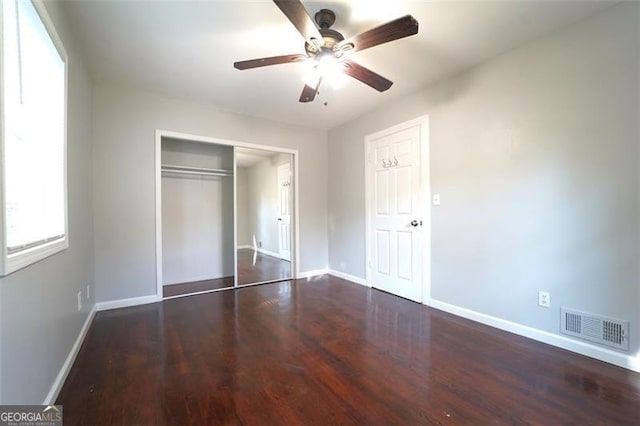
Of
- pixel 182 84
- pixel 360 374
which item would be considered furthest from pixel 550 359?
pixel 182 84

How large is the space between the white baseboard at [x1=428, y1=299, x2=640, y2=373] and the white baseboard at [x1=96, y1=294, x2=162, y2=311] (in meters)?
3.38

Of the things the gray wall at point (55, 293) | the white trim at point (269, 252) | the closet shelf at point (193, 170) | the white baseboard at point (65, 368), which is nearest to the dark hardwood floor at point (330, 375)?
the white baseboard at point (65, 368)

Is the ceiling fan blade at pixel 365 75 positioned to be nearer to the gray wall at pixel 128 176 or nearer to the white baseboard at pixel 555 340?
the gray wall at pixel 128 176

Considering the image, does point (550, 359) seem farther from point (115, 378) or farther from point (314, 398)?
point (115, 378)

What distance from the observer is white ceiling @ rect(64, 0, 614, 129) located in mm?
1903

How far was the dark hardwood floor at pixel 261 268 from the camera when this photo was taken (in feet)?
14.5

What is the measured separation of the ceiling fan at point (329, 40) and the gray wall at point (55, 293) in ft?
4.77

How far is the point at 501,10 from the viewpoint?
1.94 meters

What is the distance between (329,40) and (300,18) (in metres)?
0.38

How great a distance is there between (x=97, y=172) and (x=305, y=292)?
2.77 m

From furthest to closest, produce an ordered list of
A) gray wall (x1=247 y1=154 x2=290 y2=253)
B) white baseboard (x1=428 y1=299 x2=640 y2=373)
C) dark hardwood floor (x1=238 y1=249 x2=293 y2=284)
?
gray wall (x1=247 y1=154 x2=290 y2=253) < dark hardwood floor (x1=238 y1=249 x2=293 y2=284) < white baseboard (x1=428 y1=299 x2=640 y2=373)

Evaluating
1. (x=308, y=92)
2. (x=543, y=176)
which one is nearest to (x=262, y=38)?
(x=308, y=92)

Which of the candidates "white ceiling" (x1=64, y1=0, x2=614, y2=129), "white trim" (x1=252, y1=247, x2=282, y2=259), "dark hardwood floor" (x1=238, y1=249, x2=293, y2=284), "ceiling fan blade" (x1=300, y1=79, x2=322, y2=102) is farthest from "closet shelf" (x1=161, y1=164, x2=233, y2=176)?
"white trim" (x1=252, y1=247, x2=282, y2=259)

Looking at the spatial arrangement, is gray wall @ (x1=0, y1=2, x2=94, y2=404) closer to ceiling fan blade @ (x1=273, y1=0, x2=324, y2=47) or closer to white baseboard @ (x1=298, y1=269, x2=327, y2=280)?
ceiling fan blade @ (x1=273, y1=0, x2=324, y2=47)
